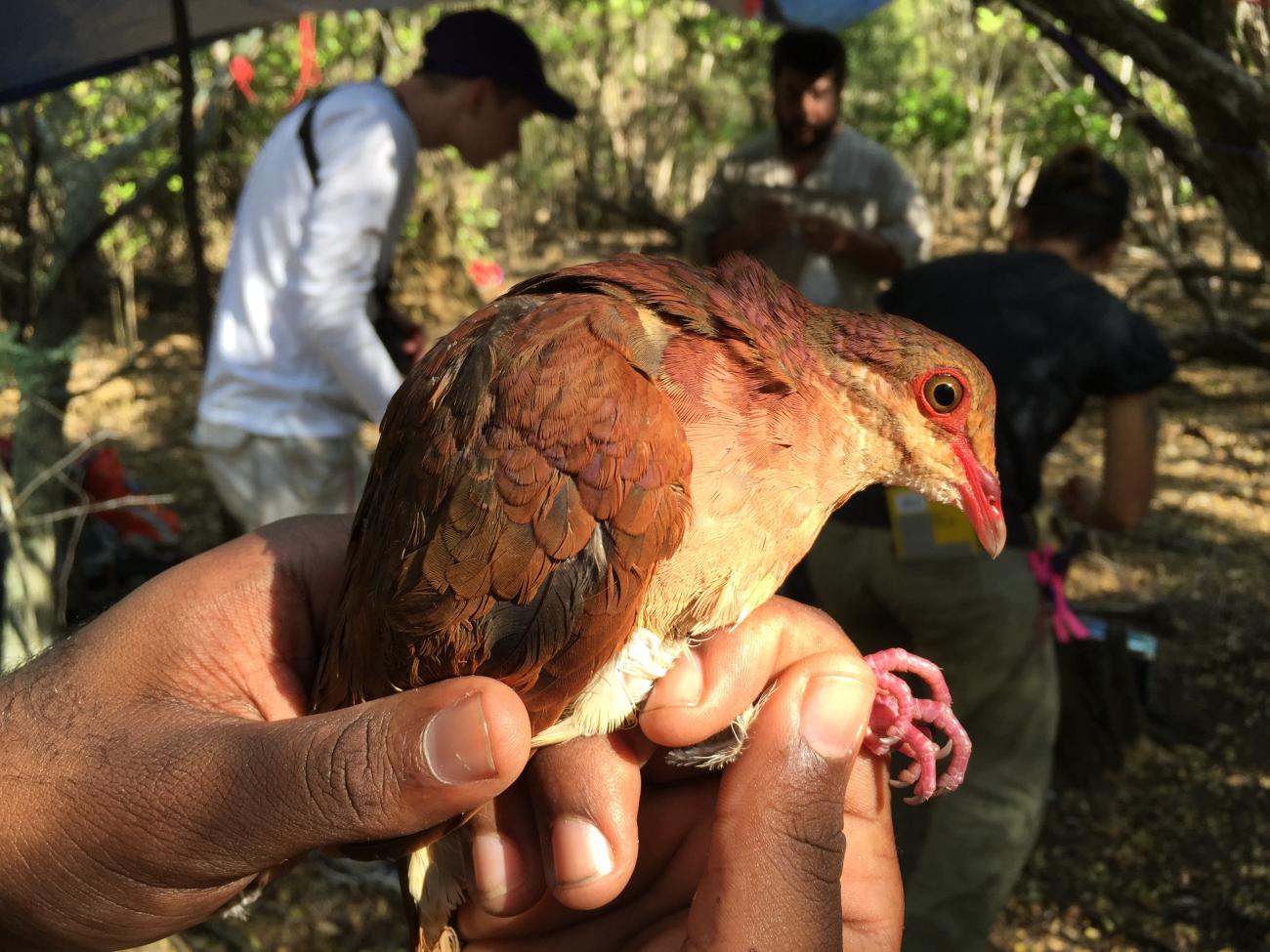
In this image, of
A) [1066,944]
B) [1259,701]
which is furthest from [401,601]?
[1259,701]

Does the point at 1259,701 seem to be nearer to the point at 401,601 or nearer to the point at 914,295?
the point at 914,295

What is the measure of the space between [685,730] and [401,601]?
61 cm

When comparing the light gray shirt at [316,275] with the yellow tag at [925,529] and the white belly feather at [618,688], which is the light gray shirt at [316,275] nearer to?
the yellow tag at [925,529]

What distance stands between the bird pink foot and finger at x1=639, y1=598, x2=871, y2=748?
0.65 ft

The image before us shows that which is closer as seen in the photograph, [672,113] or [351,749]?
[351,749]

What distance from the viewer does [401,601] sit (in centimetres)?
192

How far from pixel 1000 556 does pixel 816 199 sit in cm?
261

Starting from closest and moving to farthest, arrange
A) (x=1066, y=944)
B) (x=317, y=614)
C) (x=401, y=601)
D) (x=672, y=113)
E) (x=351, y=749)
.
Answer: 1. (x=351, y=749)
2. (x=401, y=601)
3. (x=317, y=614)
4. (x=1066, y=944)
5. (x=672, y=113)

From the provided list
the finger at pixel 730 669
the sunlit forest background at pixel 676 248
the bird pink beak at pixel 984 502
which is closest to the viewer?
the finger at pixel 730 669

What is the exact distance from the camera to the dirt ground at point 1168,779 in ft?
14.7

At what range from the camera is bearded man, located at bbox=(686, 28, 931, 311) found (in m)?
5.59

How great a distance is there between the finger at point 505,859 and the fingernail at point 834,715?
69cm

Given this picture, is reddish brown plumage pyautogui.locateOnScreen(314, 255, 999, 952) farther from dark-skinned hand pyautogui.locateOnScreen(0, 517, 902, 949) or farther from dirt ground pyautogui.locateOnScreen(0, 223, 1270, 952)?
dirt ground pyautogui.locateOnScreen(0, 223, 1270, 952)

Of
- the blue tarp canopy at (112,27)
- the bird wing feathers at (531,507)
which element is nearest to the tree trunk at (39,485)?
the blue tarp canopy at (112,27)
